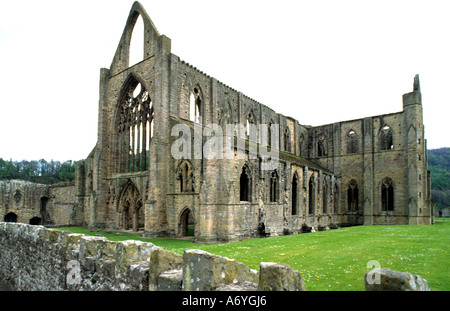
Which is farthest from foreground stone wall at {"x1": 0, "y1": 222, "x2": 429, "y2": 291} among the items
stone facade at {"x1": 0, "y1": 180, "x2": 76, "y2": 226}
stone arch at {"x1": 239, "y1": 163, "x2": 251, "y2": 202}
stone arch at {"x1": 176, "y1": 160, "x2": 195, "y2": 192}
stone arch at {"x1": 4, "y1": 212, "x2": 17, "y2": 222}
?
stone arch at {"x1": 4, "y1": 212, "x2": 17, "y2": 222}

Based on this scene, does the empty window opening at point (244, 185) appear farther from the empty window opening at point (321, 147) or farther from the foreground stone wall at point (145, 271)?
the empty window opening at point (321, 147)

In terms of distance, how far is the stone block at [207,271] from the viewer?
338 centimetres

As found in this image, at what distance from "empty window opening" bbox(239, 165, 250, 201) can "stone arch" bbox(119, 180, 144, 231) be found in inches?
296

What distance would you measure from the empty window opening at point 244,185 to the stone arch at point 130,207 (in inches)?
296

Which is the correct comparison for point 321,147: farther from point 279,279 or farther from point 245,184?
point 279,279

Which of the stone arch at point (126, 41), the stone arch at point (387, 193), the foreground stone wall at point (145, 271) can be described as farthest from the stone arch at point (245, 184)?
the stone arch at point (387, 193)

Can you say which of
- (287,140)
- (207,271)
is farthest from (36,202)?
(207,271)

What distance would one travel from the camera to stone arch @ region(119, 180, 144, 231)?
21656 mm

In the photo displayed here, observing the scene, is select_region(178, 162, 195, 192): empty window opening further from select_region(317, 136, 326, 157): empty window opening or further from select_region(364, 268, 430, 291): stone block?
select_region(317, 136, 326, 157): empty window opening

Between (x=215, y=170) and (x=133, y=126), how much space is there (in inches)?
380

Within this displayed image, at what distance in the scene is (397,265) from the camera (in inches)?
319
